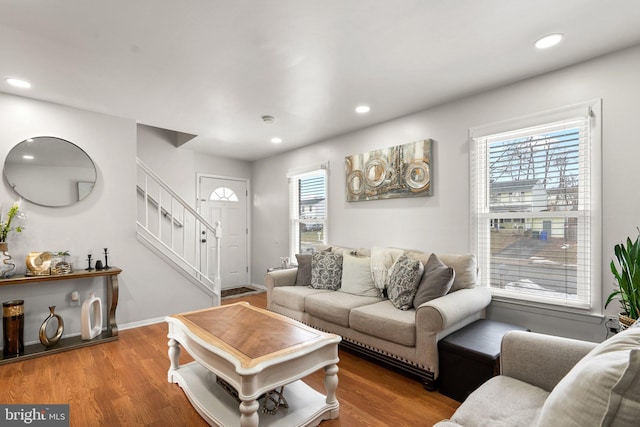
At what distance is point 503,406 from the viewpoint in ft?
4.38

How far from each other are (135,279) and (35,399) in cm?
162

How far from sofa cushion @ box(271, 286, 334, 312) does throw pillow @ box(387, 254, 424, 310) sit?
37.2 inches

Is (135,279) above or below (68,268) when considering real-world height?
below

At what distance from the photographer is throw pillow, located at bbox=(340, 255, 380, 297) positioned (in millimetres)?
3255


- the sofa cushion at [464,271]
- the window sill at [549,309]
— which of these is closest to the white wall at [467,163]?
the window sill at [549,309]

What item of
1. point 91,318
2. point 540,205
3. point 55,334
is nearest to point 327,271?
point 540,205

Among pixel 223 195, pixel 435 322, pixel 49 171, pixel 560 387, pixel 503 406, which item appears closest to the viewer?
pixel 560 387

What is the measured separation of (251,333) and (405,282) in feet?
4.59

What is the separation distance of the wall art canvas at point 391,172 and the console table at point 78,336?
292cm

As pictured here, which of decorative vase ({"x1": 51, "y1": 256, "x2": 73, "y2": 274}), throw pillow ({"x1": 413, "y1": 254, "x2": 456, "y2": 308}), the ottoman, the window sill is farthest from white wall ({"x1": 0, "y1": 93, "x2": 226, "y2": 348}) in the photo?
the window sill

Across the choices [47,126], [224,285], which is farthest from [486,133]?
[224,285]

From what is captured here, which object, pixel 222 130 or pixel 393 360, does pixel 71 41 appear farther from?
pixel 393 360

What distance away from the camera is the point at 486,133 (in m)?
2.92

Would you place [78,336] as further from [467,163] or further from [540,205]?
[540,205]
